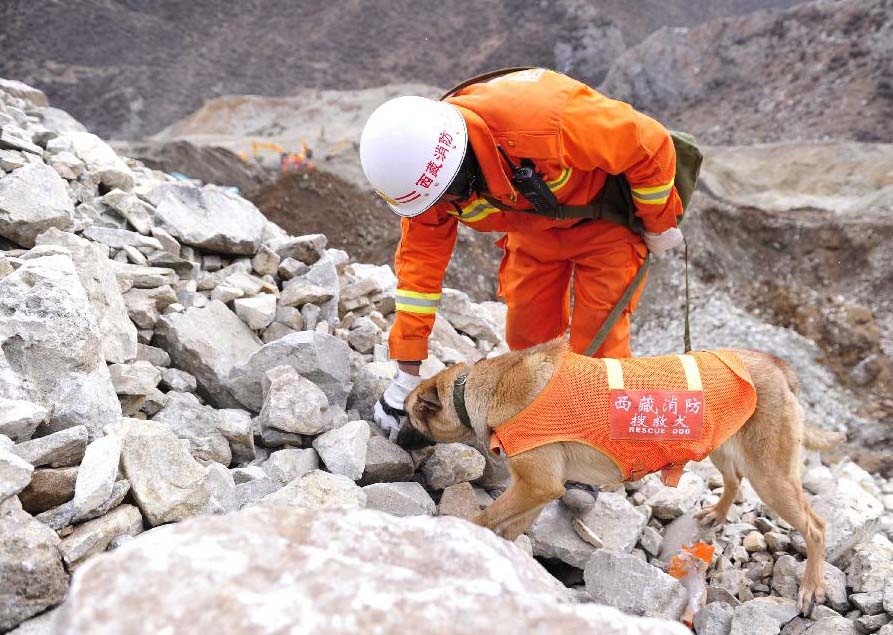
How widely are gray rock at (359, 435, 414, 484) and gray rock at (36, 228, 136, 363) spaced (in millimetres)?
1681

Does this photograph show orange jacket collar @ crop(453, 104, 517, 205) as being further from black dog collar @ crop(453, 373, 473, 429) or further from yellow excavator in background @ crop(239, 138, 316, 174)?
yellow excavator in background @ crop(239, 138, 316, 174)

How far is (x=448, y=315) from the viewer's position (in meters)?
6.78

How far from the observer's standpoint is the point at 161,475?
311 centimetres

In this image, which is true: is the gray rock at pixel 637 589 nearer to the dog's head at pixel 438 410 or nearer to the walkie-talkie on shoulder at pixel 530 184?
the dog's head at pixel 438 410

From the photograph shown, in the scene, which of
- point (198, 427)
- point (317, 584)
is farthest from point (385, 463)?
point (317, 584)

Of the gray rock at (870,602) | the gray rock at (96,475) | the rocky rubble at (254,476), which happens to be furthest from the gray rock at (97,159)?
the gray rock at (870,602)

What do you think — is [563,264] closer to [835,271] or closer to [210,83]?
[835,271]

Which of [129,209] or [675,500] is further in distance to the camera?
[129,209]

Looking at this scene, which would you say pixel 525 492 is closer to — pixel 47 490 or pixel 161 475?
pixel 161 475

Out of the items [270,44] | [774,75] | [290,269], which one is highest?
[774,75]

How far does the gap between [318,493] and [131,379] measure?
54.4 inches

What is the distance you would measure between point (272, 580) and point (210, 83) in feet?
105

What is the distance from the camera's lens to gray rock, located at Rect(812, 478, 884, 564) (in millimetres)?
4289

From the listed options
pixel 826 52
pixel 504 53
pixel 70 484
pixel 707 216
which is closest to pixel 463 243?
pixel 707 216
